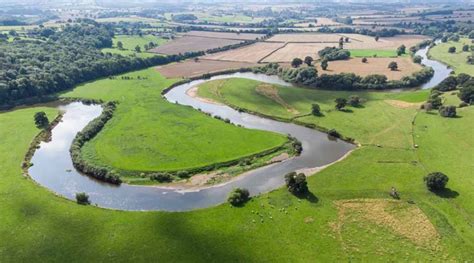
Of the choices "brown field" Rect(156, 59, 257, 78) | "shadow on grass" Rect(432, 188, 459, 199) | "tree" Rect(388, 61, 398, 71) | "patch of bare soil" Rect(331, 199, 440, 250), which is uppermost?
"tree" Rect(388, 61, 398, 71)

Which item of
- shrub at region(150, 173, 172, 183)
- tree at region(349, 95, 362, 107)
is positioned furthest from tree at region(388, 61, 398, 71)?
shrub at region(150, 173, 172, 183)

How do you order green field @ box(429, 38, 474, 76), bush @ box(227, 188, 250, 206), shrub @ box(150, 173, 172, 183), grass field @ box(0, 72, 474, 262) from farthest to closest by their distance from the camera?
green field @ box(429, 38, 474, 76) → shrub @ box(150, 173, 172, 183) → bush @ box(227, 188, 250, 206) → grass field @ box(0, 72, 474, 262)

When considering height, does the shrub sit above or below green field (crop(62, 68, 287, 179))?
below

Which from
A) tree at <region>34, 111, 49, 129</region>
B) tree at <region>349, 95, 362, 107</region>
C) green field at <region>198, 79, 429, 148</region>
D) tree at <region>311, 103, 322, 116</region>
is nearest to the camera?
green field at <region>198, 79, 429, 148</region>

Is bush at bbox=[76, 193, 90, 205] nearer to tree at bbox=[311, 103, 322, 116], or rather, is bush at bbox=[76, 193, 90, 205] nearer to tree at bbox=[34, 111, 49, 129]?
tree at bbox=[34, 111, 49, 129]

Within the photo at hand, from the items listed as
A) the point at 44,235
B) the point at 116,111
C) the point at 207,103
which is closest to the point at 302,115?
the point at 207,103

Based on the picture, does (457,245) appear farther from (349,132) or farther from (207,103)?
(207,103)

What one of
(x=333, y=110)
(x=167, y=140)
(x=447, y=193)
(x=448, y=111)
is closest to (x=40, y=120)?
(x=167, y=140)

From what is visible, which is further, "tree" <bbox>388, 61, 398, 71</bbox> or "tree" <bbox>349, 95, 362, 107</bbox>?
"tree" <bbox>388, 61, 398, 71</bbox>
